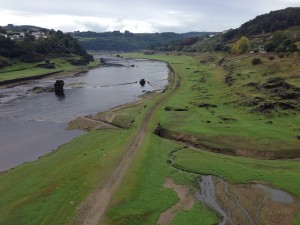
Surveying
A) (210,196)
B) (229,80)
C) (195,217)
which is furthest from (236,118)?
(229,80)

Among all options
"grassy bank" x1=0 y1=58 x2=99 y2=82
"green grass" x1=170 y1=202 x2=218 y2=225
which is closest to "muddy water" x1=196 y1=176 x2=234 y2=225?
"green grass" x1=170 y1=202 x2=218 y2=225

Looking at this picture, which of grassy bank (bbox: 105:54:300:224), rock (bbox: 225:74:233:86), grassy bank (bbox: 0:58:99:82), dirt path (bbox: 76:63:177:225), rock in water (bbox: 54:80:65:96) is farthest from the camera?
grassy bank (bbox: 0:58:99:82)

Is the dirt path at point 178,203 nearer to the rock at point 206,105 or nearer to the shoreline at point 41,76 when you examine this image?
the rock at point 206,105

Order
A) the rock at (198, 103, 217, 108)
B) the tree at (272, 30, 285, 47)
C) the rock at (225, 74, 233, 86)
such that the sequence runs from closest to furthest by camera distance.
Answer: the rock at (198, 103, 217, 108), the rock at (225, 74, 233, 86), the tree at (272, 30, 285, 47)

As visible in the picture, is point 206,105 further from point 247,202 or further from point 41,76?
point 41,76

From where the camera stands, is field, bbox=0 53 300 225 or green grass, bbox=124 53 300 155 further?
green grass, bbox=124 53 300 155

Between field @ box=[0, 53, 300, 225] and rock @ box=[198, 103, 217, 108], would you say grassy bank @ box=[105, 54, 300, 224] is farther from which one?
rock @ box=[198, 103, 217, 108]
